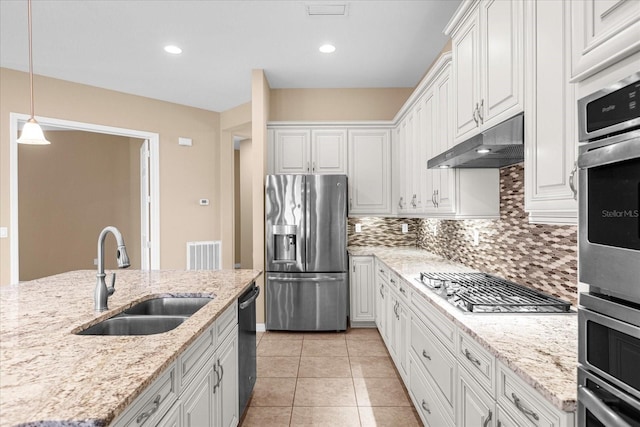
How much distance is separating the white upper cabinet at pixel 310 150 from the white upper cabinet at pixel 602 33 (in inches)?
129

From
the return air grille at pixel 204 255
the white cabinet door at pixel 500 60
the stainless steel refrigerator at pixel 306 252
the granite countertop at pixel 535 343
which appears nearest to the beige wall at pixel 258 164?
the stainless steel refrigerator at pixel 306 252

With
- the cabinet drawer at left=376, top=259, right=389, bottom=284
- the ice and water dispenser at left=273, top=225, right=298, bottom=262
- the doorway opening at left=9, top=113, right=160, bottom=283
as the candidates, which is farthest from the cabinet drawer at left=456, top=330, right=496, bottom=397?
the doorway opening at left=9, top=113, right=160, bottom=283

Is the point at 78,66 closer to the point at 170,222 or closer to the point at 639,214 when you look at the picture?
the point at 170,222

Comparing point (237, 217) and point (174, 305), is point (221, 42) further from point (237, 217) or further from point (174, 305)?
point (237, 217)

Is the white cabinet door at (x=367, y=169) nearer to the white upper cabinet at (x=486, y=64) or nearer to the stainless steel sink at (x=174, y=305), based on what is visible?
the white upper cabinet at (x=486, y=64)

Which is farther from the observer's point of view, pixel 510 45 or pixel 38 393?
pixel 510 45

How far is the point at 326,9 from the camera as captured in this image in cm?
283

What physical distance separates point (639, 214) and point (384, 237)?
3.96 meters

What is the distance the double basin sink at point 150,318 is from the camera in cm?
161

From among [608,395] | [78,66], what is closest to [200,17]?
[78,66]

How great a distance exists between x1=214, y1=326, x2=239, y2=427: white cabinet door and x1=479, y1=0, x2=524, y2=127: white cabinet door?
1796 mm

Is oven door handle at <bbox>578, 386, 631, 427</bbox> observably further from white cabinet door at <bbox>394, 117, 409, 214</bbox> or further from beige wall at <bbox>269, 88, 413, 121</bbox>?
beige wall at <bbox>269, 88, 413, 121</bbox>

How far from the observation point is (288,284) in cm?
396

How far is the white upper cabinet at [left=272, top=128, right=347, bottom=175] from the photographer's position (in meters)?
4.33
